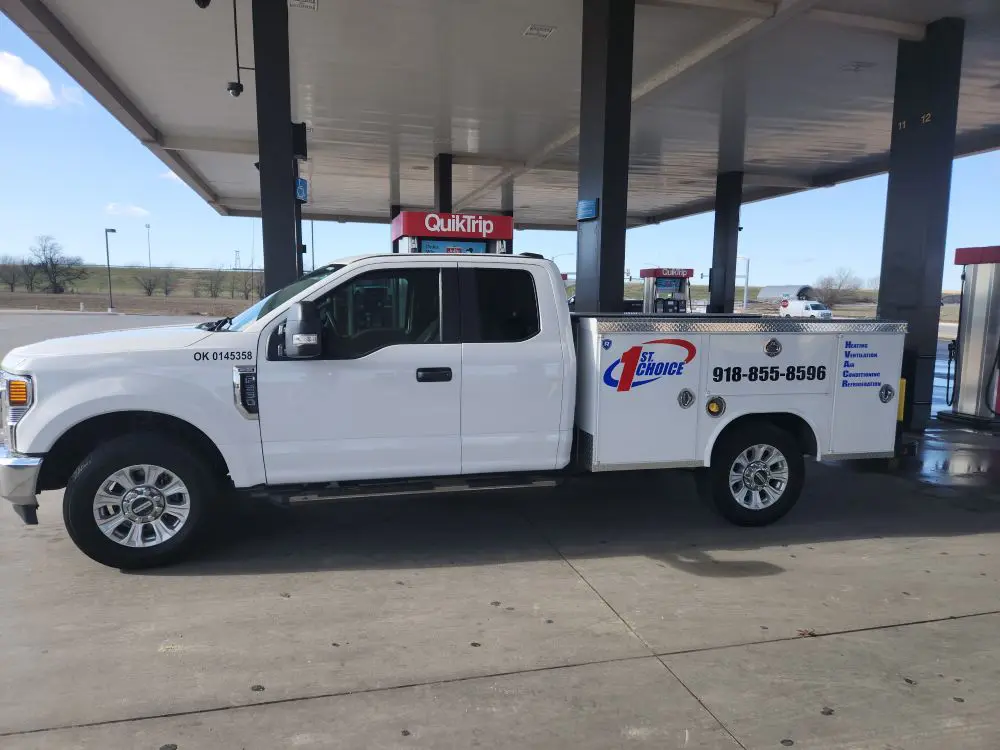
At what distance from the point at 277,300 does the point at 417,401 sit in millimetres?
1353

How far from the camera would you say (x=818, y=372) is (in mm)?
5758

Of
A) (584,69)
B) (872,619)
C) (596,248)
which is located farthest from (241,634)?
(584,69)

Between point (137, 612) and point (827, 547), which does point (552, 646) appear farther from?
point (827, 547)

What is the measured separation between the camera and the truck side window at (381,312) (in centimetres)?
494

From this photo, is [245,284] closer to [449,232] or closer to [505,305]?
[449,232]

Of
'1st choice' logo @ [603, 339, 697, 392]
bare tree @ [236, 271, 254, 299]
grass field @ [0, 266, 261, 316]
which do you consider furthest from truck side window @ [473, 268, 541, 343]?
bare tree @ [236, 271, 254, 299]

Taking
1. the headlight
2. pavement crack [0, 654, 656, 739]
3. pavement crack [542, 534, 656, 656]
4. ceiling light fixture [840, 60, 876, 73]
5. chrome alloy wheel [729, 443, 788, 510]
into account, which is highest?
ceiling light fixture [840, 60, 876, 73]

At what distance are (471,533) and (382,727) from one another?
257cm

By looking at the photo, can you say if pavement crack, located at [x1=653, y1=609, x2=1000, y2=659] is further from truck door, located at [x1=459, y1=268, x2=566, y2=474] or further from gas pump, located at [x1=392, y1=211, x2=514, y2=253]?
gas pump, located at [x1=392, y1=211, x2=514, y2=253]

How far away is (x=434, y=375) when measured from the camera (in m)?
5.01

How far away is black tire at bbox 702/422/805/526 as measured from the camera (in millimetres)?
5703

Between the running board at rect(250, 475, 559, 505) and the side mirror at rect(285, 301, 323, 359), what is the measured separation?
38.5 inches

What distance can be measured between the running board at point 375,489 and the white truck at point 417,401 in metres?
0.02

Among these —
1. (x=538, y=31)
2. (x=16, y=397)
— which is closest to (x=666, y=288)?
(x=538, y=31)
